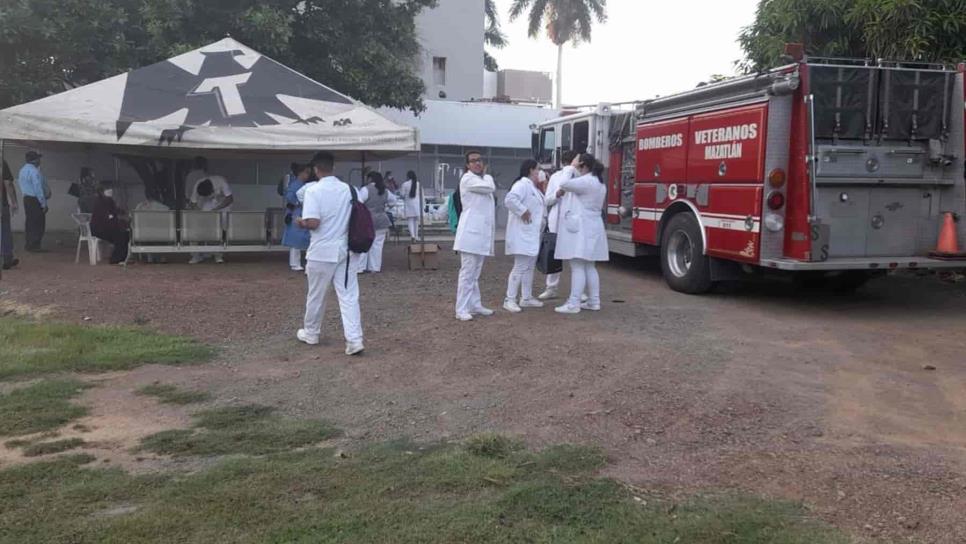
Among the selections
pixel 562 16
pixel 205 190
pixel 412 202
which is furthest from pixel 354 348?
pixel 562 16

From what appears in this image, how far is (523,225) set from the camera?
8.63 m

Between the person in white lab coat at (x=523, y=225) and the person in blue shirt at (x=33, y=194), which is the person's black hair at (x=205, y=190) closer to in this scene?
the person in blue shirt at (x=33, y=194)

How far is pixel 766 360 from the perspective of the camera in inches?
266

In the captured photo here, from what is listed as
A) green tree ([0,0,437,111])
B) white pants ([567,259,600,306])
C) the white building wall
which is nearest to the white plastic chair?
green tree ([0,0,437,111])

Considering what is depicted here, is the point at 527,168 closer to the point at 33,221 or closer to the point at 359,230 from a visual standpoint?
the point at 359,230

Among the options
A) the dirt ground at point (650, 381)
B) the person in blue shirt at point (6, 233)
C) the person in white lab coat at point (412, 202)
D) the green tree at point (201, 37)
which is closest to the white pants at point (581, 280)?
the dirt ground at point (650, 381)

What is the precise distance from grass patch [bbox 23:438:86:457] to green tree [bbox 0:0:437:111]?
11444 millimetres

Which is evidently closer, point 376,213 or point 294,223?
point 294,223

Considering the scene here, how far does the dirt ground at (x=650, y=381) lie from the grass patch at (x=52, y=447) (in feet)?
0.49

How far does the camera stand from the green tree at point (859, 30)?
10328 millimetres

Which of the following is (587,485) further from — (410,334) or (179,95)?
(179,95)

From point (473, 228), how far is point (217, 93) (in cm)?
643

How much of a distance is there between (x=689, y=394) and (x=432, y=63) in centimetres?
2670

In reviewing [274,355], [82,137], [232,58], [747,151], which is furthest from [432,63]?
[274,355]
